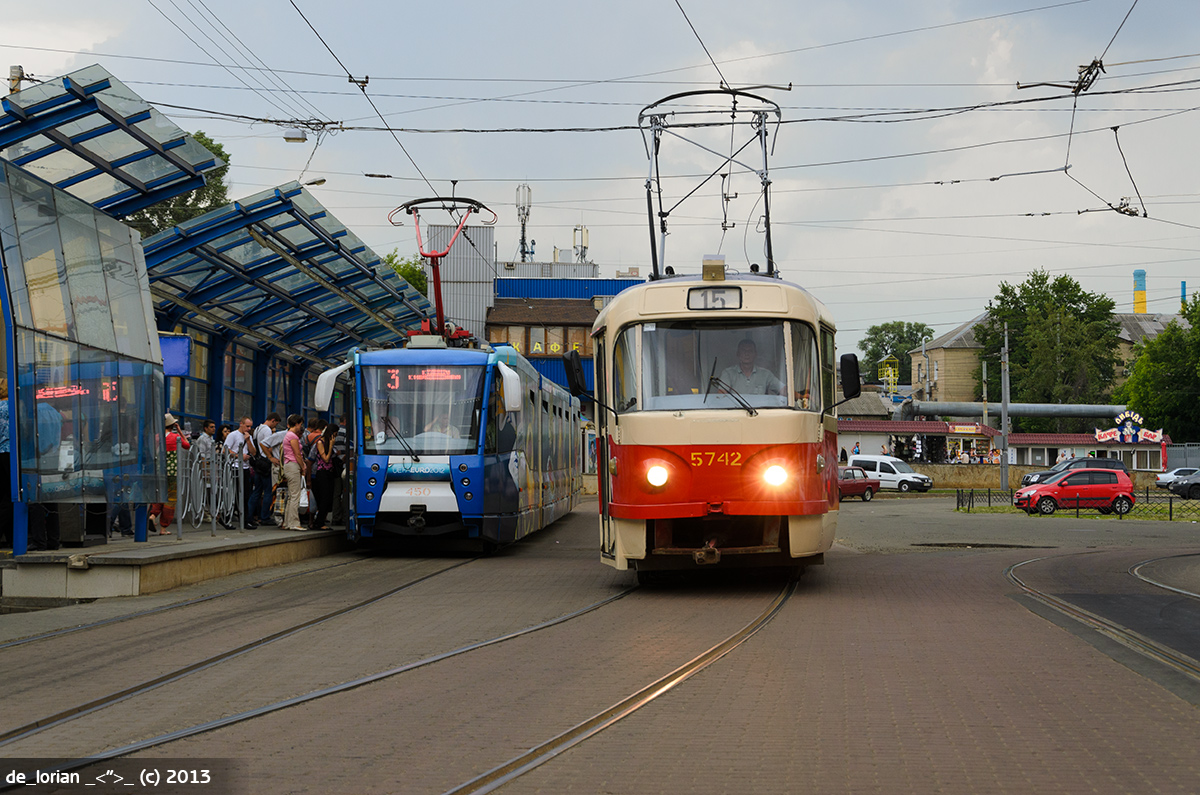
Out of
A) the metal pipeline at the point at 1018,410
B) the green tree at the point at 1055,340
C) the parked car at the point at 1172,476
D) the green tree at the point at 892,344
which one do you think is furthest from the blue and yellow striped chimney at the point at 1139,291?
the parked car at the point at 1172,476

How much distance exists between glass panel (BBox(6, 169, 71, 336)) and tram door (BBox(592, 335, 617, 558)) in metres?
5.54

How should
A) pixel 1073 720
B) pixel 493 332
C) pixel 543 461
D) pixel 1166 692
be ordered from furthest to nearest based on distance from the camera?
pixel 493 332 → pixel 543 461 → pixel 1166 692 → pixel 1073 720

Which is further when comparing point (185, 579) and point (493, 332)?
point (493, 332)

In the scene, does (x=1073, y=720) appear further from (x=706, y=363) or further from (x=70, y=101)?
(x=70, y=101)

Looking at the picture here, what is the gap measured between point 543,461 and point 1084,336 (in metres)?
77.7

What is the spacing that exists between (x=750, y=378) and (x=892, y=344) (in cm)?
12703

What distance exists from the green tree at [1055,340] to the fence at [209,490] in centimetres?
8080

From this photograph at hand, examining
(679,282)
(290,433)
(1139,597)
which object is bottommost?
(1139,597)

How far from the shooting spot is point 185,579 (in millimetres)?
13352

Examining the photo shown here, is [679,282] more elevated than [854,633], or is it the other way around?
[679,282]

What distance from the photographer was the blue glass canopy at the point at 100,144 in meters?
12.0

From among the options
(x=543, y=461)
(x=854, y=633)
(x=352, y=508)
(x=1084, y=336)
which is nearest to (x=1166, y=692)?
(x=854, y=633)

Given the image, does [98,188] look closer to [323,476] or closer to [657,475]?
[323,476]

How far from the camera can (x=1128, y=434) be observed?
70.6 metres
